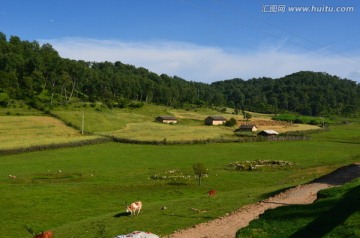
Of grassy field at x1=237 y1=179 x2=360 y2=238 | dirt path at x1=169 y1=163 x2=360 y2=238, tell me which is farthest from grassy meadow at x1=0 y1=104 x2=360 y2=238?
grassy field at x1=237 y1=179 x2=360 y2=238

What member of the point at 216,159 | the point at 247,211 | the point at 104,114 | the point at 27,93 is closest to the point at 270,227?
the point at 247,211

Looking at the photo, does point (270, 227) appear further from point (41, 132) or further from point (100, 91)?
point (100, 91)

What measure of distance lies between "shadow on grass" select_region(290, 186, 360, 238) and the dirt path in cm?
488

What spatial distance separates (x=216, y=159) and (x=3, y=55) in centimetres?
12857

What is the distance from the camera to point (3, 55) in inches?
6831

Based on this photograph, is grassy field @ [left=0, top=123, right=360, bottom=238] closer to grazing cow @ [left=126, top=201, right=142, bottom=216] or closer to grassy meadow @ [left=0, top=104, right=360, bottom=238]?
grassy meadow @ [left=0, top=104, right=360, bottom=238]

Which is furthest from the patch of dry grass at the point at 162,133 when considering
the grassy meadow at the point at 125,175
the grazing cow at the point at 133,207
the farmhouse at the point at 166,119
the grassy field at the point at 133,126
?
the grazing cow at the point at 133,207

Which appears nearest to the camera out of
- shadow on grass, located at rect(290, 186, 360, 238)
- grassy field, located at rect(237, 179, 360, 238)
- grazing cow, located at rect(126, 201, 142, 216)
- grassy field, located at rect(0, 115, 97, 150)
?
grassy field, located at rect(237, 179, 360, 238)

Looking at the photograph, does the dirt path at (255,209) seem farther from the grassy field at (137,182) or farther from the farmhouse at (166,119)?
the farmhouse at (166,119)

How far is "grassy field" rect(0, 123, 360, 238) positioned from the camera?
32.5m

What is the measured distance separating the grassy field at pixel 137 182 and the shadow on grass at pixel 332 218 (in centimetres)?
914

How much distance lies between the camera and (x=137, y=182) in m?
55.9

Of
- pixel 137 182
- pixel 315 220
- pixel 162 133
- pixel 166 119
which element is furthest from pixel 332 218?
pixel 166 119

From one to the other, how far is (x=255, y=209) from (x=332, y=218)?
29.2 feet
